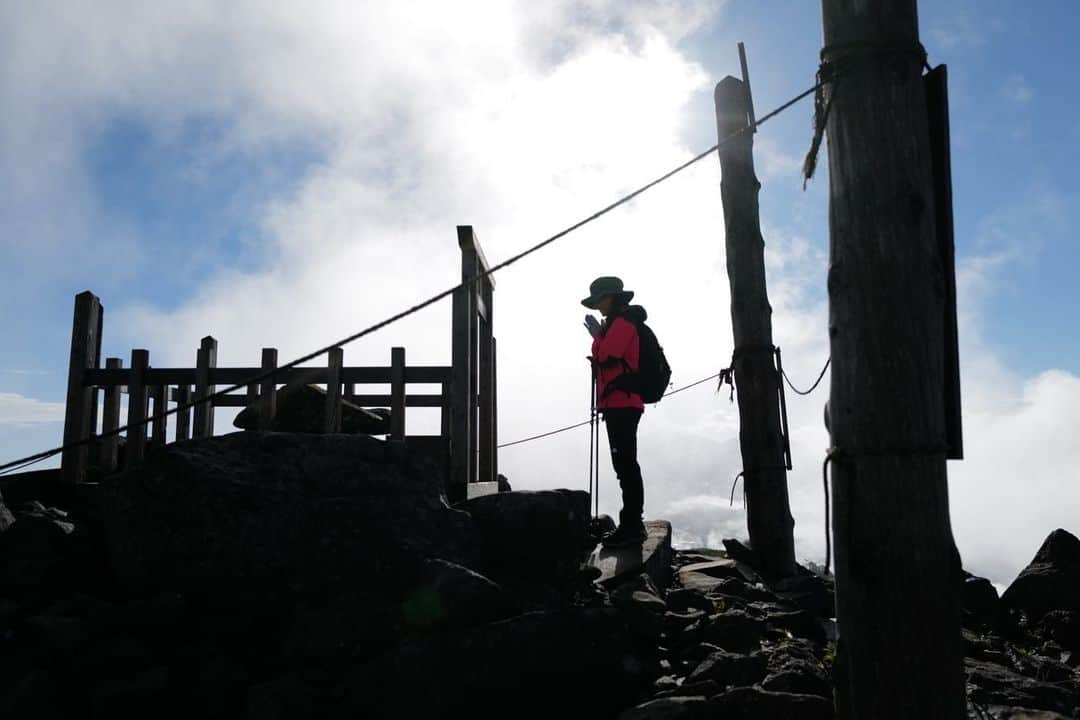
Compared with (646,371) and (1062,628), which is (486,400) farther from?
(1062,628)

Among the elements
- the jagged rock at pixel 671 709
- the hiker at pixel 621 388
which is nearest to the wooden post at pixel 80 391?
the hiker at pixel 621 388

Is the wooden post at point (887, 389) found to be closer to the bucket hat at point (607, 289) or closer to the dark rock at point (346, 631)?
the dark rock at point (346, 631)

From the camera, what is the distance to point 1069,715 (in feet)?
16.8

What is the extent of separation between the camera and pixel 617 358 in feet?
24.7

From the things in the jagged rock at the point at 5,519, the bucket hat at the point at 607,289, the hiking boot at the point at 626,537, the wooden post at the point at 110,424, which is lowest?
the hiking boot at the point at 626,537

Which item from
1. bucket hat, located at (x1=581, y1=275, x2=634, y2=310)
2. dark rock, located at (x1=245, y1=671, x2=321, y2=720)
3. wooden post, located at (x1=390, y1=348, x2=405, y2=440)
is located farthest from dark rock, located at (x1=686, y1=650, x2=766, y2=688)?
wooden post, located at (x1=390, y1=348, x2=405, y2=440)

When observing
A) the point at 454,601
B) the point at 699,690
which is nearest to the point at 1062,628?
the point at 699,690

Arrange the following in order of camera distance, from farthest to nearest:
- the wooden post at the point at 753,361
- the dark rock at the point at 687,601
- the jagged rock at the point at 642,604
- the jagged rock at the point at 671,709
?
the wooden post at the point at 753,361, the dark rock at the point at 687,601, the jagged rock at the point at 642,604, the jagged rock at the point at 671,709

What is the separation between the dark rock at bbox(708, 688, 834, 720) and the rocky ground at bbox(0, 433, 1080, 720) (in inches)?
0.4

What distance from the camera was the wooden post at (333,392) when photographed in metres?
9.49

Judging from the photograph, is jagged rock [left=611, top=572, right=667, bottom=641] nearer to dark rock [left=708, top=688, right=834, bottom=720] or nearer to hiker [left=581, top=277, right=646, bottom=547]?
dark rock [left=708, top=688, right=834, bottom=720]

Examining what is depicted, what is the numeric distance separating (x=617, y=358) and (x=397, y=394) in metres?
3.25

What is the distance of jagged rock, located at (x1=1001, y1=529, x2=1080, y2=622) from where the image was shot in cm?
783

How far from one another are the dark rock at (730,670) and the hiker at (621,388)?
2.64 meters
